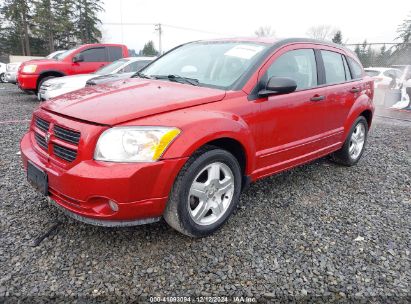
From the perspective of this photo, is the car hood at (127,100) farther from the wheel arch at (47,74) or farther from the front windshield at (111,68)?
the wheel arch at (47,74)

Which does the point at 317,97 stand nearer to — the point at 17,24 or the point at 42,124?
the point at 42,124

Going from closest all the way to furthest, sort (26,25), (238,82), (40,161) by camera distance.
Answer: (40,161) → (238,82) → (26,25)

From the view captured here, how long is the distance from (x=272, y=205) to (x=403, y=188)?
6.07 ft

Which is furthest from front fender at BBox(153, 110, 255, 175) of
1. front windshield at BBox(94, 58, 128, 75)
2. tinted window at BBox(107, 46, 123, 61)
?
tinted window at BBox(107, 46, 123, 61)

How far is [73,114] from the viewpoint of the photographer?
2.33 m

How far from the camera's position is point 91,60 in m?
10.2

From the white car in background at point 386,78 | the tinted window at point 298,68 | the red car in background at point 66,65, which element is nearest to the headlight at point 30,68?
the red car in background at point 66,65

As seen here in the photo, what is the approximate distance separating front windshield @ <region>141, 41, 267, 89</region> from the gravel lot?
1.29m

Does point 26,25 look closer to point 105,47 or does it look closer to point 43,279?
point 105,47

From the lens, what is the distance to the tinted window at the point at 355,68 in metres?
4.33

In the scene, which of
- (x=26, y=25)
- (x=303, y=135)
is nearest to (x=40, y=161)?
(x=303, y=135)

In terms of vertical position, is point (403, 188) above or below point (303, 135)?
below

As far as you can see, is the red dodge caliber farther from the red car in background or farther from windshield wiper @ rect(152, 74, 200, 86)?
the red car in background

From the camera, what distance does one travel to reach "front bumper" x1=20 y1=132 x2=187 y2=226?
2.10 m
